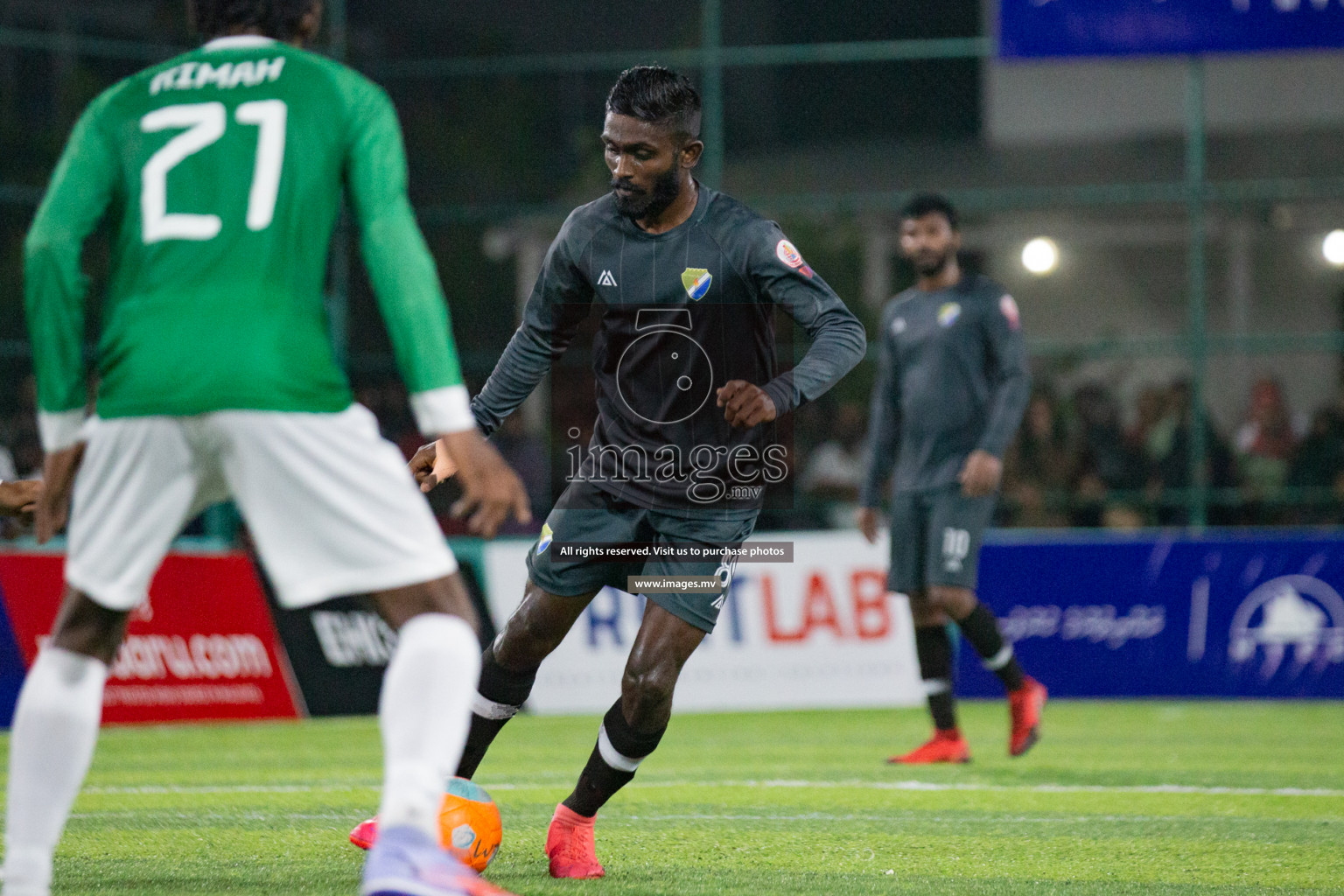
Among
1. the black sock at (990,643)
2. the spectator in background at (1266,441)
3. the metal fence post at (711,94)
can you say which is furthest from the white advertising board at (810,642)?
the metal fence post at (711,94)

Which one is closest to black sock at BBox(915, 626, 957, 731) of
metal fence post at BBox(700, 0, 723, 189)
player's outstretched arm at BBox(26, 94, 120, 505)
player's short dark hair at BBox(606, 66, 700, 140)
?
player's short dark hair at BBox(606, 66, 700, 140)

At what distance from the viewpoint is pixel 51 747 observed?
3326mm

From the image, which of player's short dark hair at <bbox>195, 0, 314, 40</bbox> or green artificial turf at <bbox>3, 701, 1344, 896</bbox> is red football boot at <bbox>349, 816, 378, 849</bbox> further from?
player's short dark hair at <bbox>195, 0, 314, 40</bbox>

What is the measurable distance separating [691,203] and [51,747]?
248 cm

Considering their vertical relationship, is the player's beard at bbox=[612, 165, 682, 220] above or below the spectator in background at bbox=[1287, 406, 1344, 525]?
above

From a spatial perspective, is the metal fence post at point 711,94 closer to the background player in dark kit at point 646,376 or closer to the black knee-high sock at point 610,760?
the background player in dark kit at point 646,376

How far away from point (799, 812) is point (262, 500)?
3.16 meters

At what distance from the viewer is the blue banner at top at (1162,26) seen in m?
12.3

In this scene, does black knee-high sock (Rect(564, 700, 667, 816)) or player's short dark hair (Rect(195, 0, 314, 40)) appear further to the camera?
black knee-high sock (Rect(564, 700, 667, 816))

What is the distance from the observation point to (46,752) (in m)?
3.32

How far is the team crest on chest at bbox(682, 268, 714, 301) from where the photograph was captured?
4.90 metres

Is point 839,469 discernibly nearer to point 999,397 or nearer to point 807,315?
point 999,397

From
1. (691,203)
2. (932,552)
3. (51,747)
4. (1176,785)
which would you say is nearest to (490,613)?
(932,552)

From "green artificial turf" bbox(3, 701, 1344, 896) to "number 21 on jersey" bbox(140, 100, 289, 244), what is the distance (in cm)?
182
